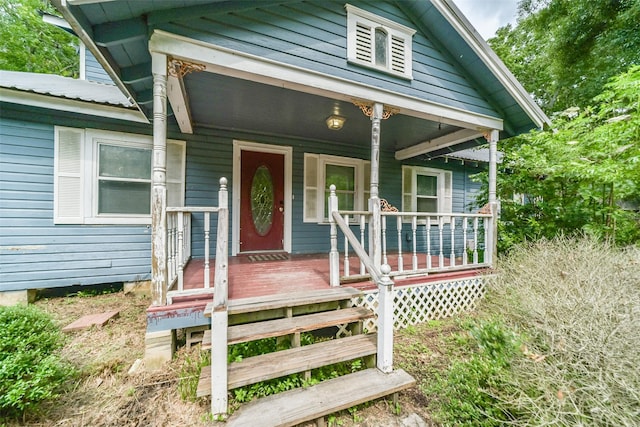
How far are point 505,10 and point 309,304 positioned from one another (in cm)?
1834

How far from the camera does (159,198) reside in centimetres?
242

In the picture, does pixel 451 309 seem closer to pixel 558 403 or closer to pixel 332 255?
pixel 332 255

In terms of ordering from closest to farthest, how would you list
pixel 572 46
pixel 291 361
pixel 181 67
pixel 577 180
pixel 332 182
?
pixel 291 361
pixel 181 67
pixel 577 180
pixel 332 182
pixel 572 46

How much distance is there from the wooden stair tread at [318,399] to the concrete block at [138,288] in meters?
3.50

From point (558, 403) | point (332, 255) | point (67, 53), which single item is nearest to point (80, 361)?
point (332, 255)

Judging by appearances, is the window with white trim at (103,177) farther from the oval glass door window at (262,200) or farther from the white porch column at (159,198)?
the white porch column at (159,198)

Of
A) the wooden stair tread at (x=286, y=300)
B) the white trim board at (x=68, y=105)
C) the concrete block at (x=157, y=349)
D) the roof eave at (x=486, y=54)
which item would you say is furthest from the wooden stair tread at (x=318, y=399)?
the roof eave at (x=486, y=54)

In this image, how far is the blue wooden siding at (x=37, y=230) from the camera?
12.0ft

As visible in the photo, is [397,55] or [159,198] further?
[397,55]

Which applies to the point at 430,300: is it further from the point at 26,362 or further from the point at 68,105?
the point at 68,105

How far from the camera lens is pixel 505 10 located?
1330cm

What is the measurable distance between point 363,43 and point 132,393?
4.62m

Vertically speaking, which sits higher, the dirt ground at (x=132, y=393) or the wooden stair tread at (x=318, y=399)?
the wooden stair tread at (x=318, y=399)

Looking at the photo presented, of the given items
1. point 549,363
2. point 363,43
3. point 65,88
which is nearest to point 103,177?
point 65,88
